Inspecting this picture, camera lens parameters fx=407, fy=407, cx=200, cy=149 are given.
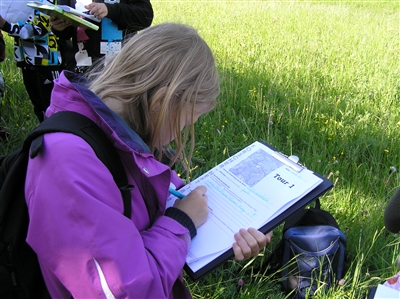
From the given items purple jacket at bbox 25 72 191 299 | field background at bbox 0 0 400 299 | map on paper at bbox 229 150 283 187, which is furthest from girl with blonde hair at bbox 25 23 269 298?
field background at bbox 0 0 400 299

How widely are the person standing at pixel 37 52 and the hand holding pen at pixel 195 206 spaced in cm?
215

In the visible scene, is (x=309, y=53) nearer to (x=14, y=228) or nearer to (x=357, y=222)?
(x=357, y=222)

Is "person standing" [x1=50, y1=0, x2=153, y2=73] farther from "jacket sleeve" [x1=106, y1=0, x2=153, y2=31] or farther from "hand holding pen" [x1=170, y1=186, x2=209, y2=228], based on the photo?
"hand holding pen" [x1=170, y1=186, x2=209, y2=228]

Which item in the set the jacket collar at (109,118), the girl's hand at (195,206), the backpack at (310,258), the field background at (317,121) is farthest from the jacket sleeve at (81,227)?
the backpack at (310,258)

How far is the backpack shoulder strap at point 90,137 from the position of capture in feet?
3.38

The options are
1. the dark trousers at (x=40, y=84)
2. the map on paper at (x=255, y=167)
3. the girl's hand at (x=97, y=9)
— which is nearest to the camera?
the map on paper at (x=255, y=167)

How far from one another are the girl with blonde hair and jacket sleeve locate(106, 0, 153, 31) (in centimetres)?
163

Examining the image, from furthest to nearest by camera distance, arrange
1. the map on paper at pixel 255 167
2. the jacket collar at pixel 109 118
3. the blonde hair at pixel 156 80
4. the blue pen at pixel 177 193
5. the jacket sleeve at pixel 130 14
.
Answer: the jacket sleeve at pixel 130 14, the map on paper at pixel 255 167, the blue pen at pixel 177 193, the blonde hair at pixel 156 80, the jacket collar at pixel 109 118

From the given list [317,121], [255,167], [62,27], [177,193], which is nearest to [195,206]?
[177,193]

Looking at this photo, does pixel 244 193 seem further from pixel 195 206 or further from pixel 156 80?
pixel 156 80

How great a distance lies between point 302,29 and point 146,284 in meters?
5.87

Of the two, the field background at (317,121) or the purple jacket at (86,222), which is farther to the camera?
the field background at (317,121)

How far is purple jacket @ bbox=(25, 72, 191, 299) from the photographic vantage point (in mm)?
946

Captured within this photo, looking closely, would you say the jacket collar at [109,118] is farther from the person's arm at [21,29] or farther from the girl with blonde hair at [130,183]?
the person's arm at [21,29]
